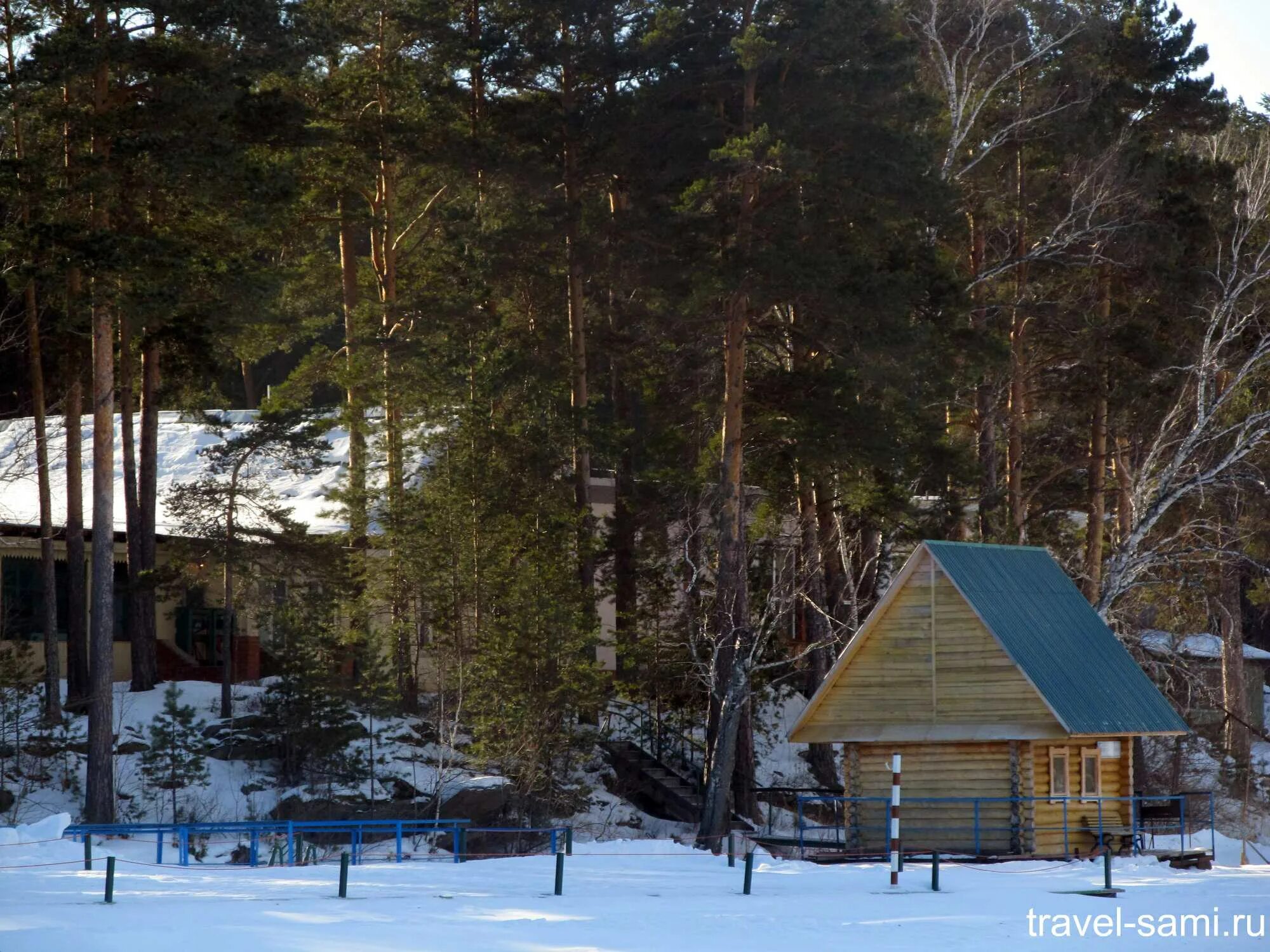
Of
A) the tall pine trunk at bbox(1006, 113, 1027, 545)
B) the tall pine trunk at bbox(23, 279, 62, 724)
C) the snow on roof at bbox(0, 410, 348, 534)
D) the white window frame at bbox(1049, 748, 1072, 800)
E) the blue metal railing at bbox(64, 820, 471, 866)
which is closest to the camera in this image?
the blue metal railing at bbox(64, 820, 471, 866)

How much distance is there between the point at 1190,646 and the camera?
54906 mm

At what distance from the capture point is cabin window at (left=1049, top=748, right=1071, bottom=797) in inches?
1091

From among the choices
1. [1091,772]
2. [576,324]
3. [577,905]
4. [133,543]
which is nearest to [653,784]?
[1091,772]

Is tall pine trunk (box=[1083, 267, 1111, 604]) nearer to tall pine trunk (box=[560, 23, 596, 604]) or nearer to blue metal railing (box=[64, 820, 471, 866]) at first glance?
tall pine trunk (box=[560, 23, 596, 604])

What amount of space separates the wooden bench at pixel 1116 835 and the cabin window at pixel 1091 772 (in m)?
0.70

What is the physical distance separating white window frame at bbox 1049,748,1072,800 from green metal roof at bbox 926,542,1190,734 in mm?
1059

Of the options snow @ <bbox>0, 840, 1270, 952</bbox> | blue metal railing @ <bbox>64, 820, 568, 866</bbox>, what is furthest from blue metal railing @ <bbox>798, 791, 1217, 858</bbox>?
blue metal railing @ <bbox>64, 820, 568, 866</bbox>

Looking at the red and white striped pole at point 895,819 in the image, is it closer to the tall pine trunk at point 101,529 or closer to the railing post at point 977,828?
the railing post at point 977,828

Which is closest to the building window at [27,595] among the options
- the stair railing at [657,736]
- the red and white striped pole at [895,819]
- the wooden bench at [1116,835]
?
the stair railing at [657,736]

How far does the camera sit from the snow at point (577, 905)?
50.4 ft

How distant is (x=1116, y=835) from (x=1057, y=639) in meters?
3.54

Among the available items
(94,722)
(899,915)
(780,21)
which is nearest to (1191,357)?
(780,21)

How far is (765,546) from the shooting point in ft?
123

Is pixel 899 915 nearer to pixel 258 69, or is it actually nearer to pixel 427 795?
pixel 427 795
